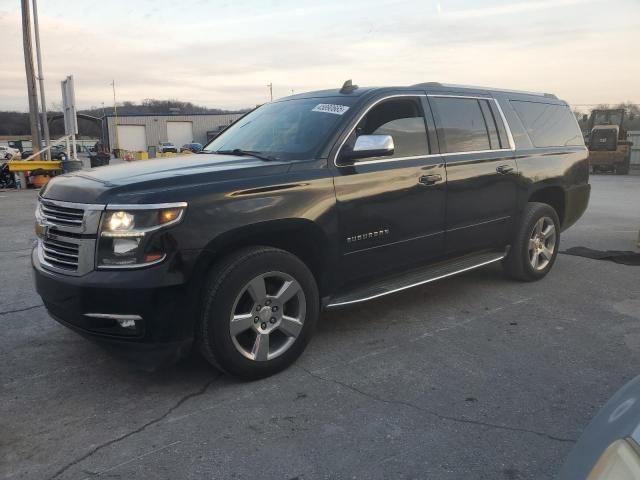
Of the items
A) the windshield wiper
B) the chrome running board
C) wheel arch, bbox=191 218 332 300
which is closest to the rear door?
the chrome running board

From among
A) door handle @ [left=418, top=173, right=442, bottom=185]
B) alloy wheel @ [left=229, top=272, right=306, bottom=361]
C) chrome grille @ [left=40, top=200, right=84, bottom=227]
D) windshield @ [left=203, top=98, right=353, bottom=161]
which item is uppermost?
windshield @ [left=203, top=98, right=353, bottom=161]

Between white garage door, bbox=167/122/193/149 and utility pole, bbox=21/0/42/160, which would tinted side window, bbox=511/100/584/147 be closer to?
utility pole, bbox=21/0/42/160

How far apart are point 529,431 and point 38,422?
2714mm

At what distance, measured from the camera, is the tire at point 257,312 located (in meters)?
3.25

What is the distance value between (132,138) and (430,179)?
67.8 m

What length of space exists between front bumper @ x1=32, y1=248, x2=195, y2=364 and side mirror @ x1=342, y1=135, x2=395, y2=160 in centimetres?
154

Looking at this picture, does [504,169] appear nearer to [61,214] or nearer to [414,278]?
[414,278]

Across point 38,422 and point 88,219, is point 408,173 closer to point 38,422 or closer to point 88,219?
point 88,219

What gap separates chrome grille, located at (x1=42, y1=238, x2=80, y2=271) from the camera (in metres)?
3.20

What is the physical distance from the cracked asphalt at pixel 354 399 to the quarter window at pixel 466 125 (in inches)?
58.0

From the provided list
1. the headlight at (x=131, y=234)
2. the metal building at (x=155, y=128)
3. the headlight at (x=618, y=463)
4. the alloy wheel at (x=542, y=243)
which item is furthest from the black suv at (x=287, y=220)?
the metal building at (x=155, y=128)

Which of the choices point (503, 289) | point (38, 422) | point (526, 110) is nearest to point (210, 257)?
point (38, 422)

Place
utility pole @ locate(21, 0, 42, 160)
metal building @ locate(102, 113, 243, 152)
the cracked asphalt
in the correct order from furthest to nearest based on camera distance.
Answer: metal building @ locate(102, 113, 243, 152) → utility pole @ locate(21, 0, 42, 160) → the cracked asphalt

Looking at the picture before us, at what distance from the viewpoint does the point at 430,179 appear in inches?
174
